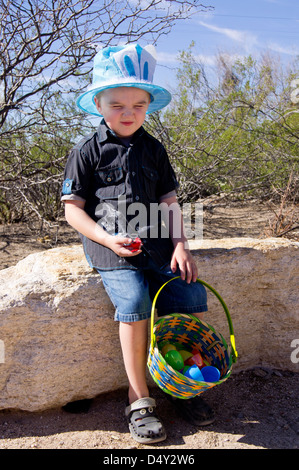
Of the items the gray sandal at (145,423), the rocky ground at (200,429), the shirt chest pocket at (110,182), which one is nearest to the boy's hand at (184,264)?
the shirt chest pocket at (110,182)

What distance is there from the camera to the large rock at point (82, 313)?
196 centimetres

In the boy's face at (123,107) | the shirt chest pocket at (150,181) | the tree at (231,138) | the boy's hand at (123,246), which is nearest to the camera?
the boy's hand at (123,246)

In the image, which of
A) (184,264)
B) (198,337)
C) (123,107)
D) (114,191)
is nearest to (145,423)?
(198,337)

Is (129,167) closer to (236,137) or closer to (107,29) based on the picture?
(107,29)

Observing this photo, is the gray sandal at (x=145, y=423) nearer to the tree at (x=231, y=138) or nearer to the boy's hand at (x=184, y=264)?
the boy's hand at (x=184, y=264)

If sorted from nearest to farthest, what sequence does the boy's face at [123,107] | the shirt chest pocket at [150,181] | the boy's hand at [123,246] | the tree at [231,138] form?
the boy's hand at [123,246]
the boy's face at [123,107]
the shirt chest pocket at [150,181]
the tree at [231,138]

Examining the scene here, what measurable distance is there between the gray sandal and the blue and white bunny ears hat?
131cm

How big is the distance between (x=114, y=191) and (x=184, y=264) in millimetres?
440

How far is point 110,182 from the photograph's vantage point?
2.04 meters

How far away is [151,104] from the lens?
7.27ft

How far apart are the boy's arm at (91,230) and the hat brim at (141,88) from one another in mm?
483

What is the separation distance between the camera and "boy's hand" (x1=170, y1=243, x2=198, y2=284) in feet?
6.49

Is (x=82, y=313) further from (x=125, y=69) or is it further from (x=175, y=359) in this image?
(x=125, y=69)
